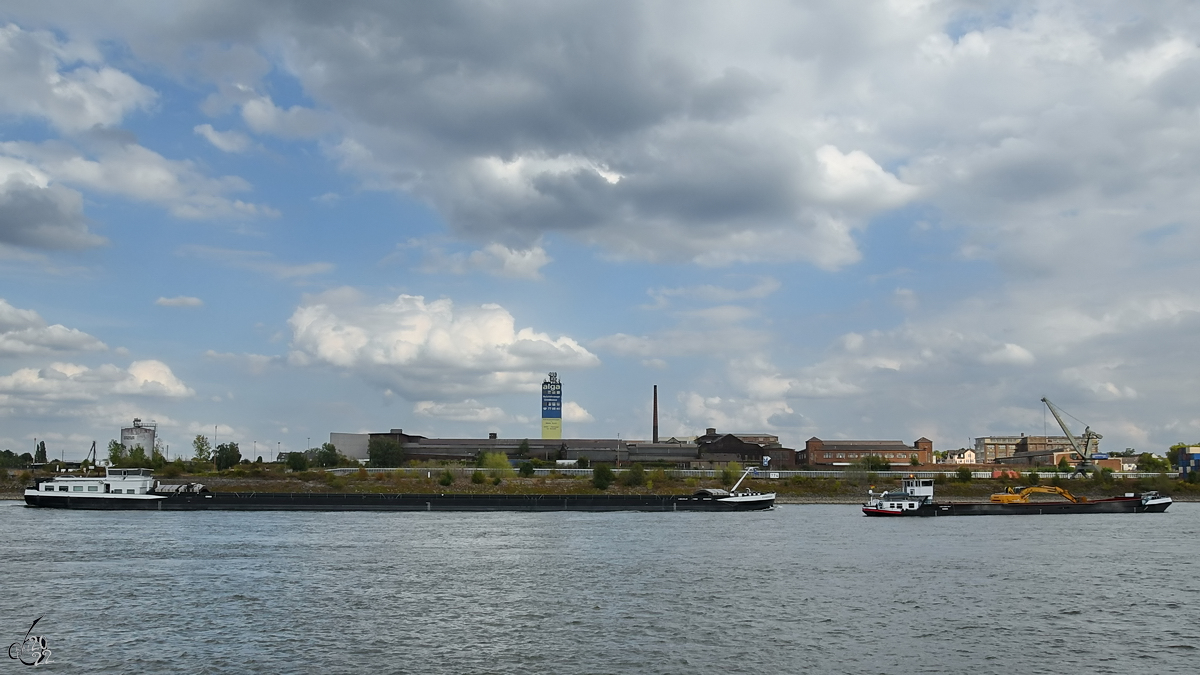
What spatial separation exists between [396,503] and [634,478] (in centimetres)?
6395

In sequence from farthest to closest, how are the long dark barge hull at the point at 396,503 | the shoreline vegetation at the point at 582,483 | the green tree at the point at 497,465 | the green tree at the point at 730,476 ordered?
the green tree at the point at 497,465 → the green tree at the point at 730,476 → the shoreline vegetation at the point at 582,483 → the long dark barge hull at the point at 396,503

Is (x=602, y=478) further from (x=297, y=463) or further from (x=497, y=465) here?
(x=297, y=463)

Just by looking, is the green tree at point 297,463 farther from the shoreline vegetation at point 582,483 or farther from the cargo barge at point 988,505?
the cargo barge at point 988,505

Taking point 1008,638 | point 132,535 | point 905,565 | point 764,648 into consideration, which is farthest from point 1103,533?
point 132,535

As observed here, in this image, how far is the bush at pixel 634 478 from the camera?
179m

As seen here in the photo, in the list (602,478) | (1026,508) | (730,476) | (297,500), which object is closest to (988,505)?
(1026,508)

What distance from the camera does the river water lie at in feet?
102

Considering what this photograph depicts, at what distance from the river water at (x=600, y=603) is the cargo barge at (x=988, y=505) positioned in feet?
112

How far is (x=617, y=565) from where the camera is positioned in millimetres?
56688

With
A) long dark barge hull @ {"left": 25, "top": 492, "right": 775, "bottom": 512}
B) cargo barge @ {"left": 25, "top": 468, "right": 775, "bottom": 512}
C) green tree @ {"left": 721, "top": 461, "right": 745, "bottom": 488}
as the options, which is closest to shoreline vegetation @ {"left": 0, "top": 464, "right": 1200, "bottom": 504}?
green tree @ {"left": 721, "top": 461, "right": 745, "bottom": 488}

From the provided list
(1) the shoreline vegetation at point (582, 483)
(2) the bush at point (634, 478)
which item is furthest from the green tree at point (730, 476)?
(2) the bush at point (634, 478)

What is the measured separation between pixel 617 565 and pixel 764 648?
967 inches

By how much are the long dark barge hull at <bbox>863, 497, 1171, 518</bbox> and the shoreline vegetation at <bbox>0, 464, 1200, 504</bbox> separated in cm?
3299

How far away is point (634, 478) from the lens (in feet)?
591
